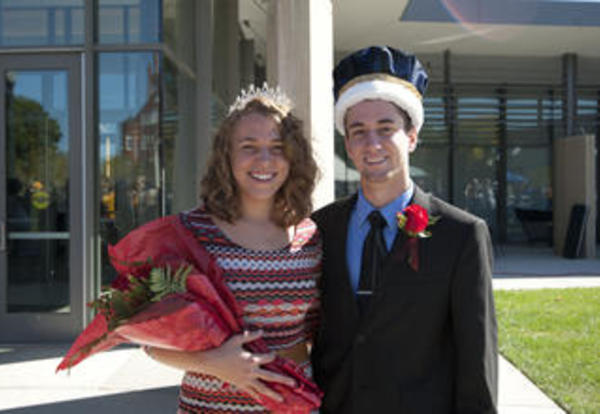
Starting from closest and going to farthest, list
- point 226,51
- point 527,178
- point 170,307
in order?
point 170,307 → point 226,51 → point 527,178

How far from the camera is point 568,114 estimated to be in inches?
555

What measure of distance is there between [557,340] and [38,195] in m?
5.39

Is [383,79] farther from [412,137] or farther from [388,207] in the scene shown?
[388,207]

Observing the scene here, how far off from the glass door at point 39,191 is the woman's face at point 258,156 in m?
4.23

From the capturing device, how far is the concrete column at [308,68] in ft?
13.5

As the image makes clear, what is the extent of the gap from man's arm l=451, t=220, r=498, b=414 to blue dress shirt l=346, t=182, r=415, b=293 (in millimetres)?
245

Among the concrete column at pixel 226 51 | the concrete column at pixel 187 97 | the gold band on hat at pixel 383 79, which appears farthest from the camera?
the concrete column at pixel 226 51

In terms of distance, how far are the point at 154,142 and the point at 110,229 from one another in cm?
101

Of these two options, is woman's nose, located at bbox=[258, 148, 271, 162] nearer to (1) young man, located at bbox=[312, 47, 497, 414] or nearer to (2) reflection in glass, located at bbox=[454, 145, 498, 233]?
(1) young man, located at bbox=[312, 47, 497, 414]

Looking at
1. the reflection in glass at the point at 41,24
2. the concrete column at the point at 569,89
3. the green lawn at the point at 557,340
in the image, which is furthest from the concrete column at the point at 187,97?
the concrete column at the point at 569,89

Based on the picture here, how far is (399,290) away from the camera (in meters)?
1.69

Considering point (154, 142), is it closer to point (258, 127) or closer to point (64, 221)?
point (64, 221)

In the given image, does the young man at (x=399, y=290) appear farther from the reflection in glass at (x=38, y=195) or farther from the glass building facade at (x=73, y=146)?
the reflection in glass at (x=38, y=195)

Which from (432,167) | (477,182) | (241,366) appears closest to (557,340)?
(241,366)
